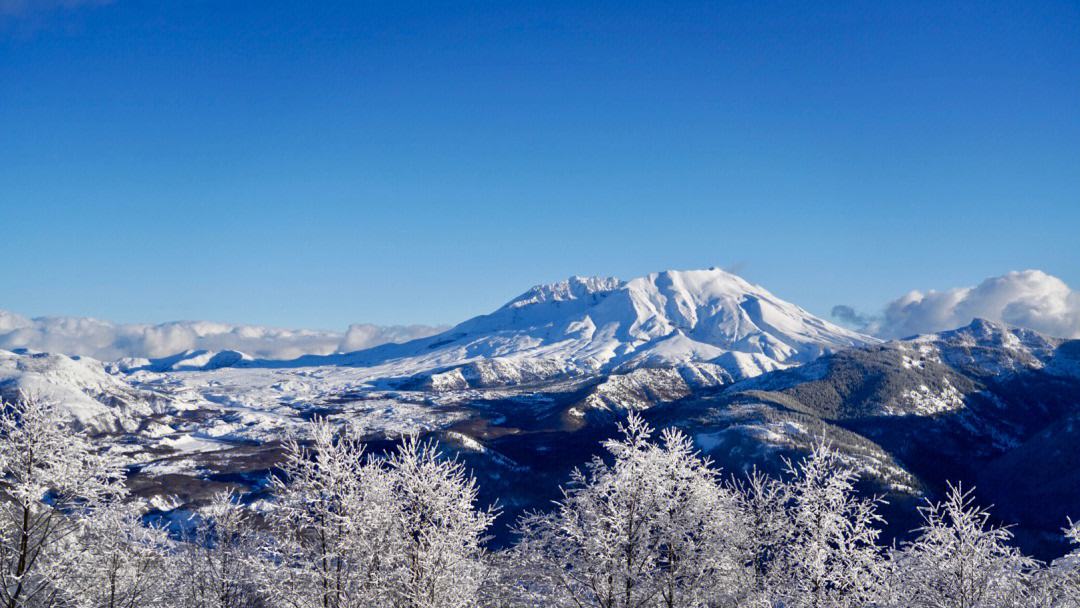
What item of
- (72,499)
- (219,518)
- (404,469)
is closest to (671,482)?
(404,469)

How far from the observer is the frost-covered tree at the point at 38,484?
24422 millimetres

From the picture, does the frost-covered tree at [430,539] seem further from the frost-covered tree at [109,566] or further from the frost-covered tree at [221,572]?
the frost-covered tree at [109,566]

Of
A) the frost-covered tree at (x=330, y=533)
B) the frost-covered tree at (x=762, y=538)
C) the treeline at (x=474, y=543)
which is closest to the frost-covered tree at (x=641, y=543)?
the treeline at (x=474, y=543)

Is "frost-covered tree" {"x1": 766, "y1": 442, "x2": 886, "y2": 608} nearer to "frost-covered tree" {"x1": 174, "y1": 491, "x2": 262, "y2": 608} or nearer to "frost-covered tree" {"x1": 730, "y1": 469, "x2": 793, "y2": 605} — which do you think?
"frost-covered tree" {"x1": 730, "y1": 469, "x2": 793, "y2": 605}

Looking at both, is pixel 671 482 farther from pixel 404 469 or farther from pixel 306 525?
pixel 306 525

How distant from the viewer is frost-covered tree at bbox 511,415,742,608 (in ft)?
98.9

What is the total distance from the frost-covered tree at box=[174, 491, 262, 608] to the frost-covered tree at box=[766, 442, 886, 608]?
85.9 ft

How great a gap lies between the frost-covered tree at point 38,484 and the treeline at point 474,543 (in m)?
0.07

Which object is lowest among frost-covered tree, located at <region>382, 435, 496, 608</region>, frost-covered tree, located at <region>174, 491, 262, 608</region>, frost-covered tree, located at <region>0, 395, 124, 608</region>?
frost-covered tree, located at <region>174, 491, 262, 608</region>

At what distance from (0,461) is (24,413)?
1897 millimetres

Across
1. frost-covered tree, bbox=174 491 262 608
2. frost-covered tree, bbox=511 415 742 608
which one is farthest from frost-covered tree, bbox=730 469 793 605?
frost-covered tree, bbox=174 491 262 608

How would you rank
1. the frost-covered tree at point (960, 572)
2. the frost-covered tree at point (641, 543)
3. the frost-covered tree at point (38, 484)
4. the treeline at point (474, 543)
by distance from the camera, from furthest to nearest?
1. the frost-covered tree at point (960, 572)
2. the frost-covered tree at point (641, 543)
3. the treeline at point (474, 543)
4. the frost-covered tree at point (38, 484)

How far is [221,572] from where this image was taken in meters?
37.3

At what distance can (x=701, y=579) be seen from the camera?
3153 centimetres
